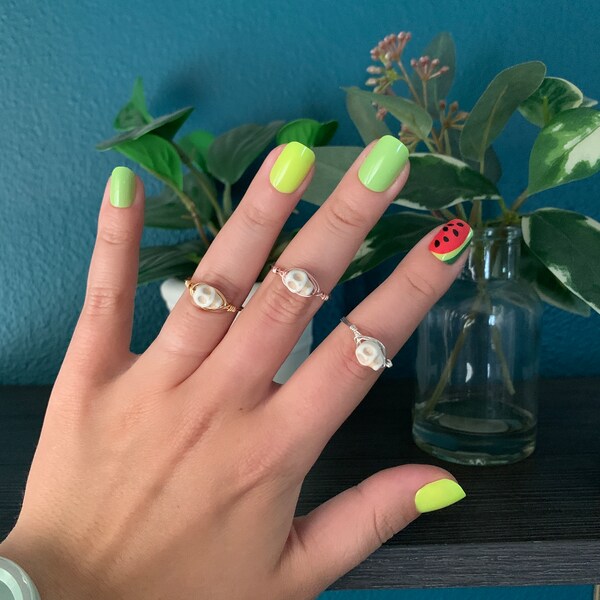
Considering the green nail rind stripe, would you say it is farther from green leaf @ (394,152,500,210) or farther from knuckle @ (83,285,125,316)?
knuckle @ (83,285,125,316)

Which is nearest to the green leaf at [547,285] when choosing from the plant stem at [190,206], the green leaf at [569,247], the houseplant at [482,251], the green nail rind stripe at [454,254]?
the houseplant at [482,251]

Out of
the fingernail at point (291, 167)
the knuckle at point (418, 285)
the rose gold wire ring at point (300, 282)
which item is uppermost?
the fingernail at point (291, 167)

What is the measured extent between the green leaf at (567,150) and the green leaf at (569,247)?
50 mm

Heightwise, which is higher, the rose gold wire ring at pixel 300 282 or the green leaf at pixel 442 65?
the green leaf at pixel 442 65

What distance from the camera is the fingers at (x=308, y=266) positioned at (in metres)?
0.42

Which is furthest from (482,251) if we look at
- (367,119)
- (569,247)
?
(367,119)

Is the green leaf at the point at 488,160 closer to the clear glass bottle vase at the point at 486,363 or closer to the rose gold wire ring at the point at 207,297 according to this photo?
the clear glass bottle vase at the point at 486,363

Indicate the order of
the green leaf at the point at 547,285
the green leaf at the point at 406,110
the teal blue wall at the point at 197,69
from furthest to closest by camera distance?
the teal blue wall at the point at 197,69
the green leaf at the point at 547,285
the green leaf at the point at 406,110

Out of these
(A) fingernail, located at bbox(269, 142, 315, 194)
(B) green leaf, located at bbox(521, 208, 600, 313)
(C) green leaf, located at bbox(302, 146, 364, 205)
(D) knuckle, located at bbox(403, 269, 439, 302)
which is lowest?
(B) green leaf, located at bbox(521, 208, 600, 313)

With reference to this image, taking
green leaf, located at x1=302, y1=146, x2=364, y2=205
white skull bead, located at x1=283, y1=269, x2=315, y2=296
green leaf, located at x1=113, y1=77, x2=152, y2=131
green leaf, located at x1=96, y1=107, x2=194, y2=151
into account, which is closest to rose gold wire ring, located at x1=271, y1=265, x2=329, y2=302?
white skull bead, located at x1=283, y1=269, x2=315, y2=296

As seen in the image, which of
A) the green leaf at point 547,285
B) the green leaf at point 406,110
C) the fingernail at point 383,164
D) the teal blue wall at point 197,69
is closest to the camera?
the fingernail at point 383,164

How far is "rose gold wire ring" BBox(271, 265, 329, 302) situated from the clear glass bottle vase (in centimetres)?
19

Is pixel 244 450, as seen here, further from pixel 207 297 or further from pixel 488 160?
pixel 488 160

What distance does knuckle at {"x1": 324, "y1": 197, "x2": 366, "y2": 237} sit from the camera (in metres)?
0.42
